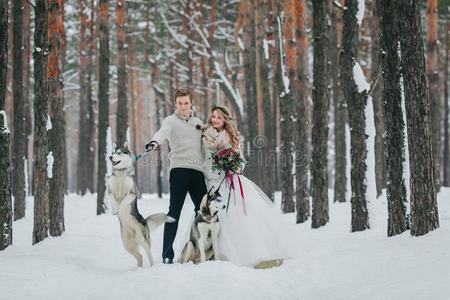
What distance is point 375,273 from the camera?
5570 millimetres

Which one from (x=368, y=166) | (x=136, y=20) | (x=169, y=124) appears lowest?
(x=368, y=166)

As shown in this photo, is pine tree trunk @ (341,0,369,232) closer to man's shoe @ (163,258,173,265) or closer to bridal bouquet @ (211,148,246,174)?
bridal bouquet @ (211,148,246,174)

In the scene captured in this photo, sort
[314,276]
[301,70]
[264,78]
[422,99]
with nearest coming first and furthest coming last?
[314,276] < [422,99] < [301,70] < [264,78]

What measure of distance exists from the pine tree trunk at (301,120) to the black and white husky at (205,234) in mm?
6499

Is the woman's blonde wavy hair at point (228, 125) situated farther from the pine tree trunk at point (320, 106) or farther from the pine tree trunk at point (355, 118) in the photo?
the pine tree trunk at point (320, 106)

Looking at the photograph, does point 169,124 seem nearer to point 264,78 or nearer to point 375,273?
point 375,273

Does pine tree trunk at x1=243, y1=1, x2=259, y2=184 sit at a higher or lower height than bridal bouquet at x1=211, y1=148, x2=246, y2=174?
higher

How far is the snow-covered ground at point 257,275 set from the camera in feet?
16.7

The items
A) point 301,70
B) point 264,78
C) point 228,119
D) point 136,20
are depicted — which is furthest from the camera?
point 136,20

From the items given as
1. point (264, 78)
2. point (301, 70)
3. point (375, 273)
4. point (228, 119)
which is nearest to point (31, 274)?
point (228, 119)

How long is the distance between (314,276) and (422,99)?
2491mm

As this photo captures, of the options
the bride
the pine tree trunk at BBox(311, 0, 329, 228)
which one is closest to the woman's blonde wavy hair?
the bride

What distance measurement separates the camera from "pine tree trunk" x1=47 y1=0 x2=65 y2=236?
9.92 m

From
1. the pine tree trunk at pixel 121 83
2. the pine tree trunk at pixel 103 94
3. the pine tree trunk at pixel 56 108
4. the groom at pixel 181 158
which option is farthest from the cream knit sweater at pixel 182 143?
the pine tree trunk at pixel 121 83
